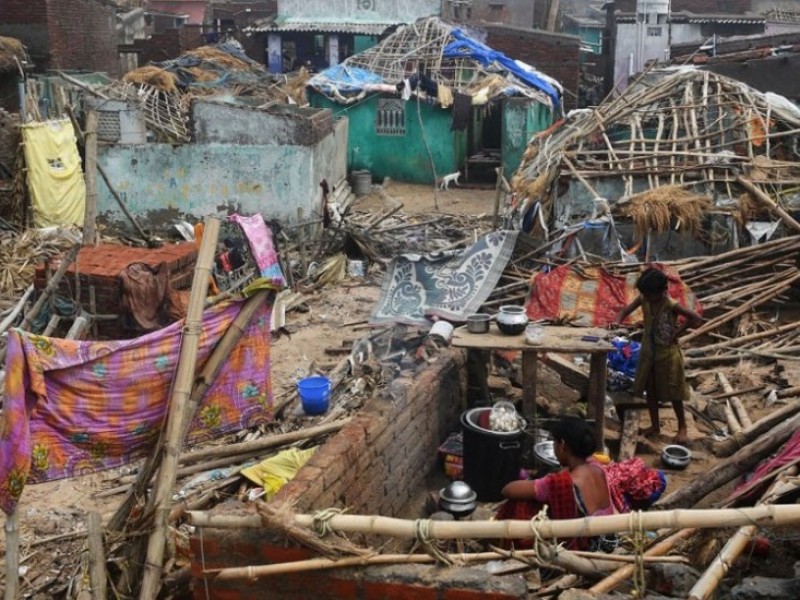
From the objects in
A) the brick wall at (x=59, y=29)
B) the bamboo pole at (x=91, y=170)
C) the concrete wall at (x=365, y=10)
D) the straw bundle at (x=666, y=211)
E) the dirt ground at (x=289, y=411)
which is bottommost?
the dirt ground at (x=289, y=411)

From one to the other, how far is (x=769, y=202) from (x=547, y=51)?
56.3 ft

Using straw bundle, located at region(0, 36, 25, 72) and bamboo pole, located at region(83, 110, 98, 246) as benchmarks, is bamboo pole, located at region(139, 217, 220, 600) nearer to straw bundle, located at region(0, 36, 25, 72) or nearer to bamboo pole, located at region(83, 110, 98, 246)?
bamboo pole, located at region(83, 110, 98, 246)

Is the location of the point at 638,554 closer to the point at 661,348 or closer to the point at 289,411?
the point at 661,348

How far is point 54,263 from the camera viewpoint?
10594 millimetres

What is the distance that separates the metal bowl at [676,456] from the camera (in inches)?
269

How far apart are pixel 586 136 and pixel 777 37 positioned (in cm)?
1287

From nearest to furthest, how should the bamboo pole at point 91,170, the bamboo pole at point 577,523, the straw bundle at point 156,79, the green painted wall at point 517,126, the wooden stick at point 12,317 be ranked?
1. the bamboo pole at point 577,523
2. the bamboo pole at point 91,170
3. the wooden stick at point 12,317
4. the straw bundle at point 156,79
5. the green painted wall at point 517,126

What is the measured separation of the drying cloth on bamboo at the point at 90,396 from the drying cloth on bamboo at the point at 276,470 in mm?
1075

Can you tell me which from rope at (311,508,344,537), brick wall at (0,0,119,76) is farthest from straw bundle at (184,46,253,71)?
rope at (311,508,344,537)

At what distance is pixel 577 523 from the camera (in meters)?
3.48

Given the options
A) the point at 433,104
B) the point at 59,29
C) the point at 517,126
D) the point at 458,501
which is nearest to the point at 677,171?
the point at 458,501

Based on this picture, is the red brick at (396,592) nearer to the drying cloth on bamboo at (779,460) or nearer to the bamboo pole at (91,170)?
the drying cloth on bamboo at (779,460)

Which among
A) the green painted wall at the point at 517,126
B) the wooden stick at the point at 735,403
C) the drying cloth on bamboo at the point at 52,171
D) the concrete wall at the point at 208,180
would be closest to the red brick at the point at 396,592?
the wooden stick at the point at 735,403

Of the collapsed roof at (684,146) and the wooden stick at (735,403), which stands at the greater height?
the collapsed roof at (684,146)
